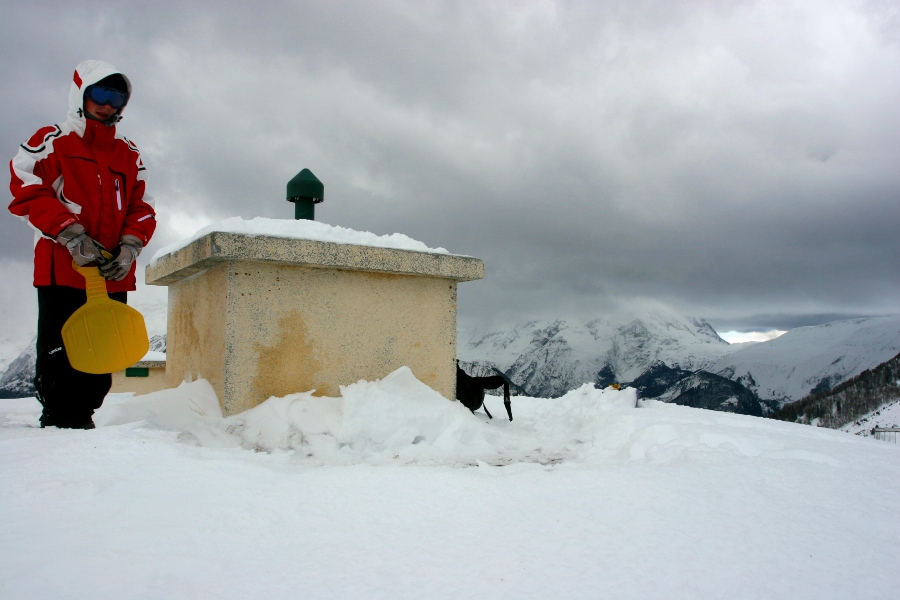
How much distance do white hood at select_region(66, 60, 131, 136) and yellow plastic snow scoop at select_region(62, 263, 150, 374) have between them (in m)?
0.85

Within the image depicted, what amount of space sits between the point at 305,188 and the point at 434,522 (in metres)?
3.87

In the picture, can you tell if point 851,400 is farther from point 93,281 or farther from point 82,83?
point 82,83

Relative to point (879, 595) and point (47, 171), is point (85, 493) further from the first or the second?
point (879, 595)

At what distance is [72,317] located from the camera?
306 cm

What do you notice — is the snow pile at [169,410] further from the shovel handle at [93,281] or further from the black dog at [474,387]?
the black dog at [474,387]

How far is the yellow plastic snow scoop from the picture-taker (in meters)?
3.08

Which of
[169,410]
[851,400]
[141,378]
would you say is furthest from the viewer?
[851,400]

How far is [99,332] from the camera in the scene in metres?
3.13

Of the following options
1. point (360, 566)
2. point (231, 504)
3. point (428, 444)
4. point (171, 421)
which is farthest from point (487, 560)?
point (171, 421)

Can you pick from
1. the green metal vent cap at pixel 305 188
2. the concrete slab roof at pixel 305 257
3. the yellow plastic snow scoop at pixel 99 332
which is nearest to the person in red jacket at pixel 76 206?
the yellow plastic snow scoop at pixel 99 332

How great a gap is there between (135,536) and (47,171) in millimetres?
2425

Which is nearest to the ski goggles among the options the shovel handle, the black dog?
the shovel handle

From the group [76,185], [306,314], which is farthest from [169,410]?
[76,185]

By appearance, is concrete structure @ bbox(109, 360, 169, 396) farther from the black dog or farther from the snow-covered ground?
the snow-covered ground
